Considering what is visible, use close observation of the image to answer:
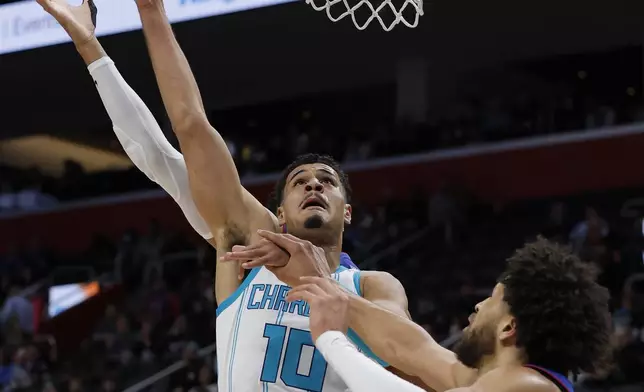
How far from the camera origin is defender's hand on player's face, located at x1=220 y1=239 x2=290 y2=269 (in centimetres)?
313

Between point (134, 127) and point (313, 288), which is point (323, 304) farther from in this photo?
point (134, 127)

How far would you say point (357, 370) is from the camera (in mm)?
2729

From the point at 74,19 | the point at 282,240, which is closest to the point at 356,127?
the point at 74,19

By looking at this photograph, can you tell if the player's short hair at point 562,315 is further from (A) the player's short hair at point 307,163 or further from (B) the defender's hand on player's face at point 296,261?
(A) the player's short hair at point 307,163

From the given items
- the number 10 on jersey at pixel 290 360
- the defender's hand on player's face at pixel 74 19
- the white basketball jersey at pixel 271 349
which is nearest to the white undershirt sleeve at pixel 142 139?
the defender's hand on player's face at pixel 74 19

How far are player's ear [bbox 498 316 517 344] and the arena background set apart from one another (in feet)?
16.5

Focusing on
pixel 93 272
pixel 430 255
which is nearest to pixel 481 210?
pixel 430 255

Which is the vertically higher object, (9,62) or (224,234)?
(9,62)

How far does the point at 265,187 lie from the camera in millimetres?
12703

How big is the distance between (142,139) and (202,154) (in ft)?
1.09

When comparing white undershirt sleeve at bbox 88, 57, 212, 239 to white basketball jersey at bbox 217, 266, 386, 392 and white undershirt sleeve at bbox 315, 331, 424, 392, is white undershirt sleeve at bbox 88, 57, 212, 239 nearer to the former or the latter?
white basketball jersey at bbox 217, 266, 386, 392

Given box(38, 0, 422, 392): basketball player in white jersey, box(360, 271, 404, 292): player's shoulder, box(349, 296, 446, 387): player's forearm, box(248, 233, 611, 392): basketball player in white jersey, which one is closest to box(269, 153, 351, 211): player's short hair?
box(38, 0, 422, 392): basketball player in white jersey

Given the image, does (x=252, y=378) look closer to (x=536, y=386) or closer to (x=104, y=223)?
(x=536, y=386)

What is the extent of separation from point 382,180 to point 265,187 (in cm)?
140
